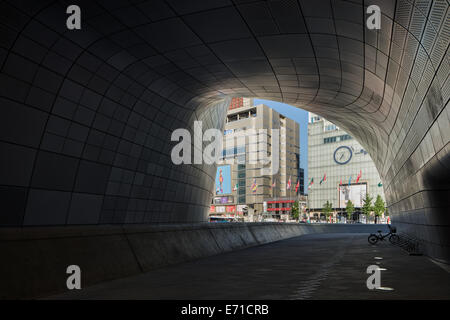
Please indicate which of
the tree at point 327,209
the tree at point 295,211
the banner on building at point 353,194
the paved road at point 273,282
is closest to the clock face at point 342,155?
the banner on building at point 353,194

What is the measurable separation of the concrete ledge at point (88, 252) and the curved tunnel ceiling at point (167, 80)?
3564mm

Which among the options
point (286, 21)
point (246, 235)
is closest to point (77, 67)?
point (286, 21)

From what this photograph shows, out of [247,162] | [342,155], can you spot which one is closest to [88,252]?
[342,155]

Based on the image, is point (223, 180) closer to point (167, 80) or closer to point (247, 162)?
point (247, 162)

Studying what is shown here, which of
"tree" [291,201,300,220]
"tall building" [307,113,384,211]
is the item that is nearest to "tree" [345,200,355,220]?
"tall building" [307,113,384,211]

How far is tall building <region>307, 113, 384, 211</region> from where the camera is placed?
414 feet

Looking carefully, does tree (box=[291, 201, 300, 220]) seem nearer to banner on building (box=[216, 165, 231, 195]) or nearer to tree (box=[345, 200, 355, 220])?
tree (box=[345, 200, 355, 220])

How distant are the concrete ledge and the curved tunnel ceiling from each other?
3564 mm

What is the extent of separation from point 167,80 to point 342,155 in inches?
4854

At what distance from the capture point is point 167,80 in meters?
16.6

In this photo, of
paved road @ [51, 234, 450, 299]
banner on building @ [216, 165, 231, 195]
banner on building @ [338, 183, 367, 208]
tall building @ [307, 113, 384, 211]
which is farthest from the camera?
banner on building @ [216, 165, 231, 195]

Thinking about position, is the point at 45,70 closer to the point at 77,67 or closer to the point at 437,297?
the point at 77,67

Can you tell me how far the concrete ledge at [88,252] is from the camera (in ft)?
25.3

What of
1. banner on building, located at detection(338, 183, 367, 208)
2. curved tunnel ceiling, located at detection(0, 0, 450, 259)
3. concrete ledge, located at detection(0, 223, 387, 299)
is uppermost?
banner on building, located at detection(338, 183, 367, 208)
